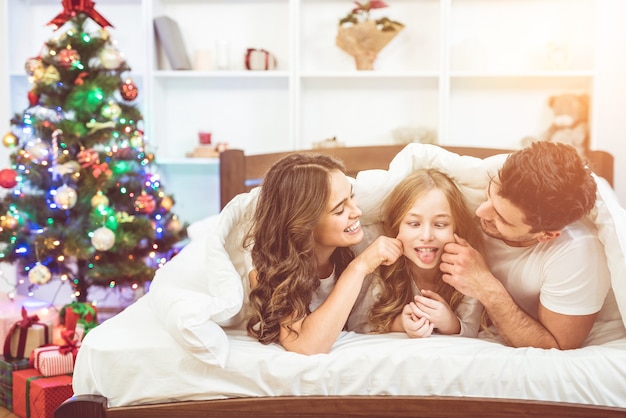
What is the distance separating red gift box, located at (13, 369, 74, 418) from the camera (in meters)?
2.09

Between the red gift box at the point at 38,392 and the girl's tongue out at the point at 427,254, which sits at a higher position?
the girl's tongue out at the point at 427,254

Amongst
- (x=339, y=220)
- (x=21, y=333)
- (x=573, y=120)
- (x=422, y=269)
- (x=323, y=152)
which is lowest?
(x=21, y=333)

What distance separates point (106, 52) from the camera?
2.85 m

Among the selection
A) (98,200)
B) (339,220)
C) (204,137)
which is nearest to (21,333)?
(98,200)

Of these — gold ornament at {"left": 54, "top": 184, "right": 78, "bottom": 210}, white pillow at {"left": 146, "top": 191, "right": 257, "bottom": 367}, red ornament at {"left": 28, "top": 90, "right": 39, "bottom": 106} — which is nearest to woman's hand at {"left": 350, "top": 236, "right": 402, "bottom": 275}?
white pillow at {"left": 146, "top": 191, "right": 257, "bottom": 367}

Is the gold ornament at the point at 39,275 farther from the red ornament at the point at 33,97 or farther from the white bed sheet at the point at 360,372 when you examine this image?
the white bed sheet at the point at 360,372

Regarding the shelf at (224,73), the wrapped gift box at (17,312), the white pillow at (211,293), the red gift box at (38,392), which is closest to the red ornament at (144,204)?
the wrapped gift box at (17,312)

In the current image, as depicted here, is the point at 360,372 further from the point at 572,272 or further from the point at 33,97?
the point at 33,97

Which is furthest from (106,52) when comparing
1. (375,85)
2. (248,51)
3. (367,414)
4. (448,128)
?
(367,414)

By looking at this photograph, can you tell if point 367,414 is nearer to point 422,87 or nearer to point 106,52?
point 106,52

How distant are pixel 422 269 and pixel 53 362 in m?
1.21

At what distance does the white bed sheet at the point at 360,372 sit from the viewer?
1458mm

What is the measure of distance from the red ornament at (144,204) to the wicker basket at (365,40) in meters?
1.09

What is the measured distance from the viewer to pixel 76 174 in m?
2.78
